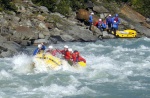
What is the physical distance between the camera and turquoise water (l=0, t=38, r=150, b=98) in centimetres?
1745

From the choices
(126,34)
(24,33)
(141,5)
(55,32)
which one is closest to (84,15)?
(126,34)

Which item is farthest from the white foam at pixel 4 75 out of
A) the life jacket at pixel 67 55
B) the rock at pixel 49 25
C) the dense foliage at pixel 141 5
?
the dense foliage at pixel 141 5

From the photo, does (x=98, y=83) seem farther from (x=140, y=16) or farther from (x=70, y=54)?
(x=140, y=16)

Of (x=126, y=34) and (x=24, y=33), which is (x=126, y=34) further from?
(x=24, y=33)

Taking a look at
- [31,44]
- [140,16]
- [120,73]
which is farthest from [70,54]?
[140,16]

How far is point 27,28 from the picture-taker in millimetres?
29891

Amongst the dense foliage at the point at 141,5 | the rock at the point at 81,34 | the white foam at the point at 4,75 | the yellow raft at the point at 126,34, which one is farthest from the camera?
the dense foliage at the point at 141,5

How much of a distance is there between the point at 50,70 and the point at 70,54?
1717 mm

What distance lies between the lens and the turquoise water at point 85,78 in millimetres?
17453

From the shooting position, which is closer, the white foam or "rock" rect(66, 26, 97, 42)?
the white foam

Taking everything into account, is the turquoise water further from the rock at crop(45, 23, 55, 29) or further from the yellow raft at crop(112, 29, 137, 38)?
the yellow raft at crop(112, 29, 137, 38)

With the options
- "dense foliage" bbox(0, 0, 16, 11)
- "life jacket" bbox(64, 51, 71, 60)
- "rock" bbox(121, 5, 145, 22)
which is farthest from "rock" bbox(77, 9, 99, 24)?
"life jacket" bbox(64, 51, 71, 60)

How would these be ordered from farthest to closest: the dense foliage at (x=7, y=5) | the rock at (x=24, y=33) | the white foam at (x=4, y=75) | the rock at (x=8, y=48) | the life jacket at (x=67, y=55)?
the dense foliage at (x=7, y=5)
the rock at (x=24, y=33)
the rock at (x=8, y=48)
the life jacket at (x=67, y=55)
the white foam at (x=4, y=75)

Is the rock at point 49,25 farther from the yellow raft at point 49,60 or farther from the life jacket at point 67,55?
the yellow raft at point 49,60
